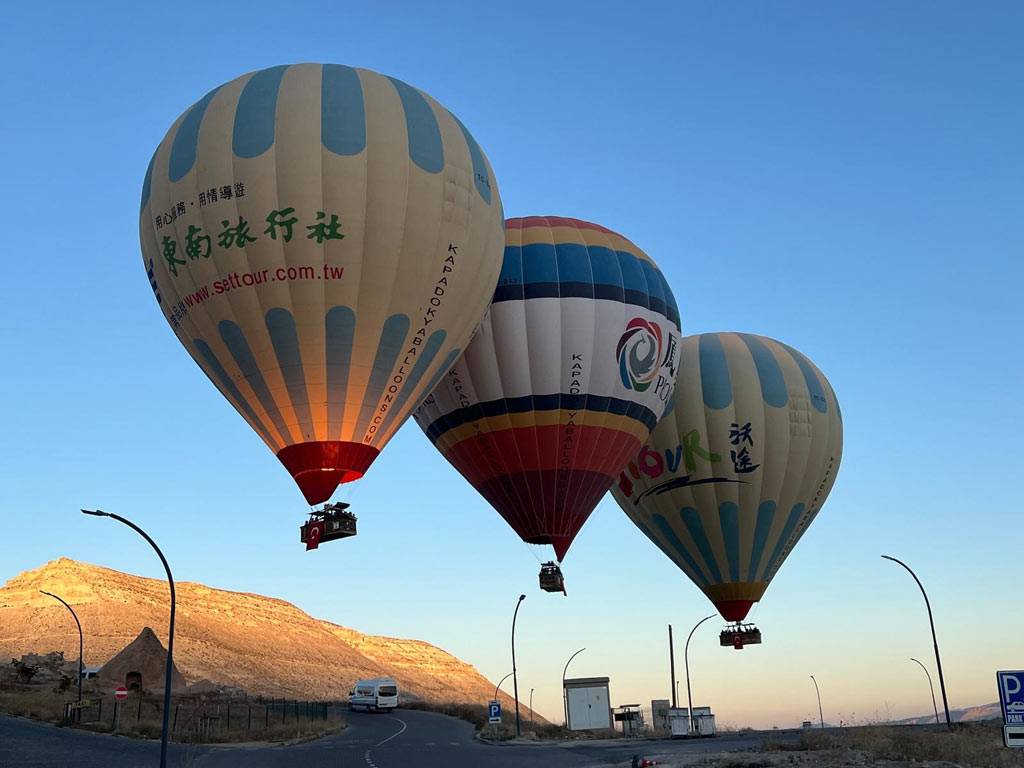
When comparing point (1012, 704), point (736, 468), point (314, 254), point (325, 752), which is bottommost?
point (325, 752)

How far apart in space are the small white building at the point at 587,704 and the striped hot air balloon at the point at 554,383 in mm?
21230

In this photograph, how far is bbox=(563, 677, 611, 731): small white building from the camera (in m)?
54.2

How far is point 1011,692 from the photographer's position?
47.5 ft

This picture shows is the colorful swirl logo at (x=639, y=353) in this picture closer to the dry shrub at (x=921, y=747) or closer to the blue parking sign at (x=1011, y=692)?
the dry shrub at (x=921, y=747)

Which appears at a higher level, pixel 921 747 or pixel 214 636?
pixel 214 636

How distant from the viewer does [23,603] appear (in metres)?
143

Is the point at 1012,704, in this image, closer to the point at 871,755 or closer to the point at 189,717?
the point at 871,755

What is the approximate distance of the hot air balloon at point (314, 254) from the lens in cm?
2727

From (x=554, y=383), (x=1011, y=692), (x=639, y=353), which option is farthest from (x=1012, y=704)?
(x=639, y=353)

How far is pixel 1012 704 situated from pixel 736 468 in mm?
27444

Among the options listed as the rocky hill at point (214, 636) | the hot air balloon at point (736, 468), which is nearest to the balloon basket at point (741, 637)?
the hot air balloon at point (736, 468)

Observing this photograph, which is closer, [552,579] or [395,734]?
[552,579]

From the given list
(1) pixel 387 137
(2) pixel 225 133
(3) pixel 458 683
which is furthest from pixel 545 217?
(3) pixel 458 683

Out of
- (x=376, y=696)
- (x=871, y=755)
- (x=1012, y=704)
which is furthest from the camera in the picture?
(x=376, y=696)
